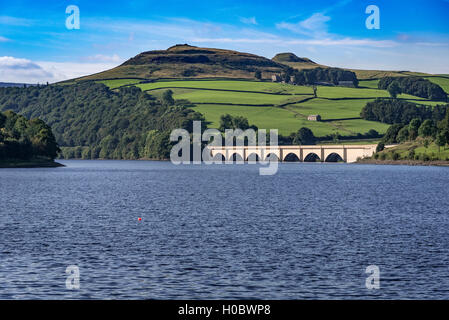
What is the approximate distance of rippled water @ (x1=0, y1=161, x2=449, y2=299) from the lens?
3756 centimetres

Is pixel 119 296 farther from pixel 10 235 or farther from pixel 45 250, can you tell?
pixel 10 235

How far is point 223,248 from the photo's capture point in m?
51.6

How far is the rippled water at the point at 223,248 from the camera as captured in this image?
3756cm

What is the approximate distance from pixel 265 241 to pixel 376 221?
20.6m

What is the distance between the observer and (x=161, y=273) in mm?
41375

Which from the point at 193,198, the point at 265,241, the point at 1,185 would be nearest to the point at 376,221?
the point at 265,241
